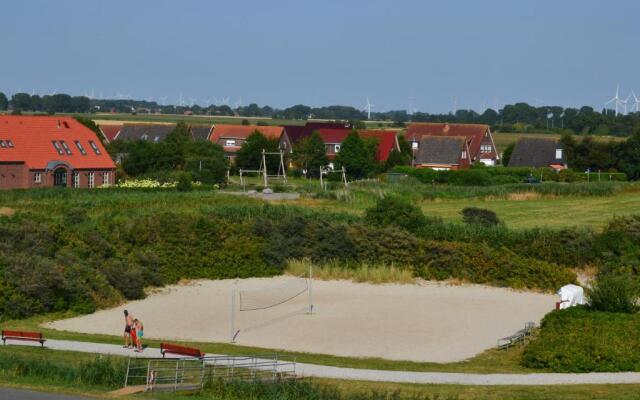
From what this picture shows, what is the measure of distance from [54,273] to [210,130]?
84.1 meters

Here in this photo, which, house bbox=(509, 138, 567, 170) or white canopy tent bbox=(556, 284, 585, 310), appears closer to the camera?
white canopy tent bbox=(556, 284, 585, 310)

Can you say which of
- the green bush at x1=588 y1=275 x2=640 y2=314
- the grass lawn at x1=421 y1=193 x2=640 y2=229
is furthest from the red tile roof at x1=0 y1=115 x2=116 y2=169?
the green bush at x1=588 y1=275 x2=640 y2=314

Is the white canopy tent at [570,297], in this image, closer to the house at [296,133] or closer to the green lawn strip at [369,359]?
the green lawn strip at [369,359]

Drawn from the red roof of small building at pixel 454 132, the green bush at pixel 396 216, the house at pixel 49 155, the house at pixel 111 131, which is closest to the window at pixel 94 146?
the house at pixel 49 155

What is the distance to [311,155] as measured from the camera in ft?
321

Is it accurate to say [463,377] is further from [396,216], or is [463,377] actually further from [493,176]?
[493,176]

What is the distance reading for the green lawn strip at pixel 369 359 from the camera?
87.4ft

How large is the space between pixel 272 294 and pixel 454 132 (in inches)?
3118

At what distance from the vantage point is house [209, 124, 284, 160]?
113 m

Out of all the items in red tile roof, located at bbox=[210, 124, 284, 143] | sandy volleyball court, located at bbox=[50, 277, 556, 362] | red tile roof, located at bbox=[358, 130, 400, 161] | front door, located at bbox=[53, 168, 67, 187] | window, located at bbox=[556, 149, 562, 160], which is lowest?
sandy volleyball court, located at bbox=[50, 277, 556, 362]

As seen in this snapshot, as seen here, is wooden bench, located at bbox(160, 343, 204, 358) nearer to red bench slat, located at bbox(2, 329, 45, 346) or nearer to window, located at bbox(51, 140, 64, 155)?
red bench slat, located at bbox(2, 329, 45, 346)

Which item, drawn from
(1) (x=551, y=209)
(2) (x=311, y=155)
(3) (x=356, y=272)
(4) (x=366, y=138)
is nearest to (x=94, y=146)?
(2) (x=311, y=155)

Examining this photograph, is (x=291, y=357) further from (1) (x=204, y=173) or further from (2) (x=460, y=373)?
(1) (x=204, y=173)

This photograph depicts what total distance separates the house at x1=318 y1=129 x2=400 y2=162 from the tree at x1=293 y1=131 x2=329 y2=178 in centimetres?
519
